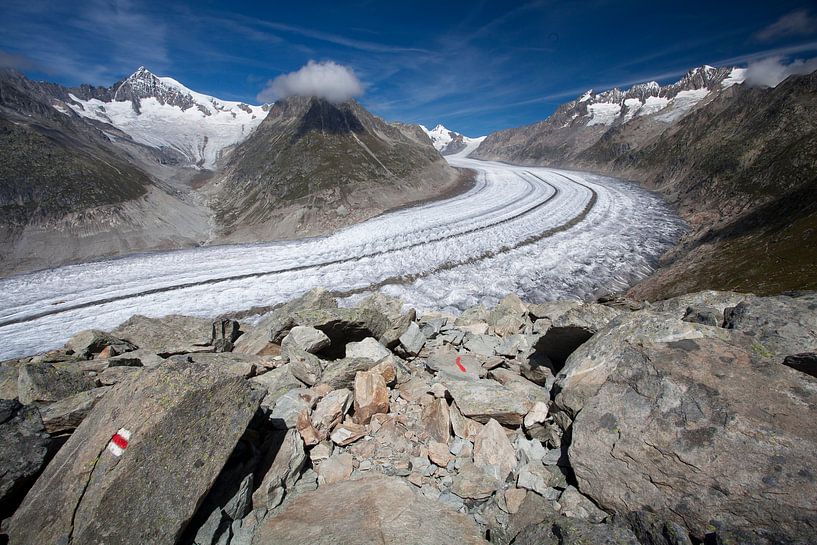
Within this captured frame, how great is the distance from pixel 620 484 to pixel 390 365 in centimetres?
459

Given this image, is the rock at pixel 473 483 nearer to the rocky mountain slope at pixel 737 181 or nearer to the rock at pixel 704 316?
the rock at pixel 704 316

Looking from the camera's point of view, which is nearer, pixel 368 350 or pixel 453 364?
pixel 453 364

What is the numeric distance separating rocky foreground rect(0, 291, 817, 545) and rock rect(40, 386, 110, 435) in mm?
28

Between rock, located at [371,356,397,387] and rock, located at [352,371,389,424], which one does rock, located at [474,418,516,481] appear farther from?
rock, located at [371,356,397,387]

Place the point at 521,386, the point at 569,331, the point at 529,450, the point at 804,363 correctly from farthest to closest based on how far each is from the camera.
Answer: the point at 569,331, the point at 521,386, the point at 529,450, the point at 804,363

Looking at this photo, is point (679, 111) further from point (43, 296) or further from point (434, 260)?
point (43, 296)

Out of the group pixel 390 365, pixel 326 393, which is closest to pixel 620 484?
pixel 390 365

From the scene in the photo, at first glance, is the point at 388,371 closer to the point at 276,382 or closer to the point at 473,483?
the point at 276,382

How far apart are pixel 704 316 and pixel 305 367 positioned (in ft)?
30.2

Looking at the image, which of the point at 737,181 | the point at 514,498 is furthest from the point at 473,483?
the point at 737,181

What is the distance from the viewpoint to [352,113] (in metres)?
73.4

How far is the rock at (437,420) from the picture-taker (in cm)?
647

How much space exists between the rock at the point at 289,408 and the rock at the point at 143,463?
126cm

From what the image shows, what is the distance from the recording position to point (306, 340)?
9234 millimetres
